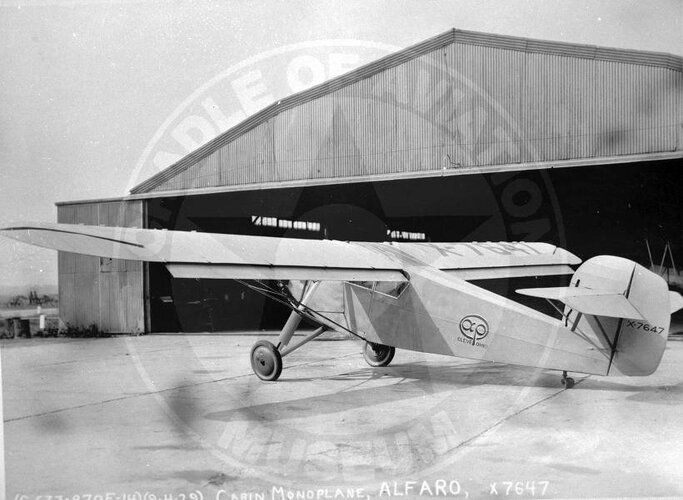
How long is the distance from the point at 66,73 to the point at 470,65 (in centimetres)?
953

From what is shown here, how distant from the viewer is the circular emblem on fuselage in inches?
339

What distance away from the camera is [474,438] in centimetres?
641

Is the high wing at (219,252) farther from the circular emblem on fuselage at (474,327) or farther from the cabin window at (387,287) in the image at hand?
the circular emblem on fuselage at (474,327)

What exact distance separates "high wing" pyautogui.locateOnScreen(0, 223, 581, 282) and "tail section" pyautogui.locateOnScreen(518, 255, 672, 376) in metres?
2.69

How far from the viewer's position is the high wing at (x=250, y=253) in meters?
6.82

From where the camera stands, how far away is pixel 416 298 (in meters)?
9.39

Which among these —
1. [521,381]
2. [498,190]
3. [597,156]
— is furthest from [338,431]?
[498,190]

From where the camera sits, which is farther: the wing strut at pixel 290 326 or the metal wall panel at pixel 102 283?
the metal wall panel at pixel 102 283

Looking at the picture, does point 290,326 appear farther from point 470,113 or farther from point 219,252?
point 470,113

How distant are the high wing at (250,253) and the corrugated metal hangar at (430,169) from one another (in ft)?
12.3

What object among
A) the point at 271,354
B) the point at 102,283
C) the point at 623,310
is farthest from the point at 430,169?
the point at 102,283

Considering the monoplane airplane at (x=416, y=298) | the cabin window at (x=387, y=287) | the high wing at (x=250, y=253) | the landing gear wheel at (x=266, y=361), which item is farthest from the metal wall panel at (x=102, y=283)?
the cabin window at (x=387, y=287)

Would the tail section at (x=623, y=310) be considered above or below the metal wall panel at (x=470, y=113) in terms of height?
below

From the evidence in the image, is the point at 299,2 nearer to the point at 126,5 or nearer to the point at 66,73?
the point at 126,5
